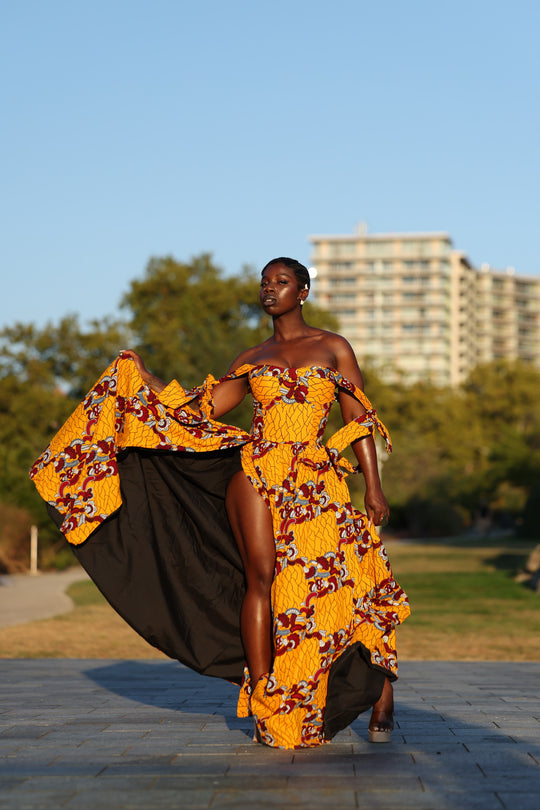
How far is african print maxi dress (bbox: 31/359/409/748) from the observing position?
4.76m

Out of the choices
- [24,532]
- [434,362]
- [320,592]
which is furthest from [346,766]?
[434,362]

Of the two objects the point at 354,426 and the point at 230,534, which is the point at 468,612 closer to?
the point at 230,534

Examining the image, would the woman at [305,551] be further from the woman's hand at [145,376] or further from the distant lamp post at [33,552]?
the distant lamp post at [33,552]

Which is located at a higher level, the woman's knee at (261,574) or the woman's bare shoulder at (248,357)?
the woman's bare shoulder at (248,357)

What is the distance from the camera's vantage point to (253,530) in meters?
4.86

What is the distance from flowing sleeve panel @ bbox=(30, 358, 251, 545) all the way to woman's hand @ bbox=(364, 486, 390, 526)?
0.64 m

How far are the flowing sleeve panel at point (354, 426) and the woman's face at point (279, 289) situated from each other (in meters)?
0.44

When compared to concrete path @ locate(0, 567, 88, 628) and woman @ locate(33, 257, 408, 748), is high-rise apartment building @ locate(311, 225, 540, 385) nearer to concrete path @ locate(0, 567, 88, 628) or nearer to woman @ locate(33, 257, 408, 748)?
concrete path @ locate(0, 567, 88, 628)

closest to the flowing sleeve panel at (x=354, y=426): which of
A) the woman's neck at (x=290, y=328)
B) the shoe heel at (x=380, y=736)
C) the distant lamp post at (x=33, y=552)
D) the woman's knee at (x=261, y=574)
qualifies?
the woman's neck at (x=290, y=328)

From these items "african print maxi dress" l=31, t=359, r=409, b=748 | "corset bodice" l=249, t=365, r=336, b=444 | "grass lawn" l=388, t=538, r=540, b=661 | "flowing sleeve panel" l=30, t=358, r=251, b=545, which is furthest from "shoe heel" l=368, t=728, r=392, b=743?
"grass lawn" l=388, t=538, r=540, b=661

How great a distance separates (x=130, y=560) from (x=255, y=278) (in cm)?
4830

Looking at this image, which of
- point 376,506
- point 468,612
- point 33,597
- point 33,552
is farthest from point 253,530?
point 33,552

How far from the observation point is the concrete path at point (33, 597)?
15045mm

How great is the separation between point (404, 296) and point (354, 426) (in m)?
135
